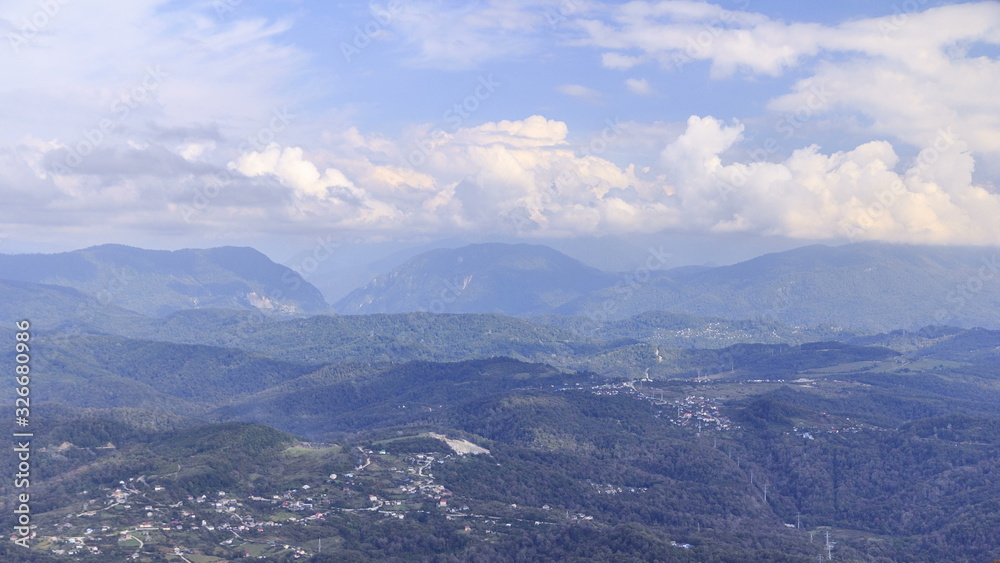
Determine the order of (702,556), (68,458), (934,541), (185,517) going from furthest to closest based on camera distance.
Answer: (68,458)
(934,541)
(185,517)
(702,556)

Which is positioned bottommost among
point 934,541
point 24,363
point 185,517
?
point 934,541

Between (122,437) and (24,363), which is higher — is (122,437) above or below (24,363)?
below

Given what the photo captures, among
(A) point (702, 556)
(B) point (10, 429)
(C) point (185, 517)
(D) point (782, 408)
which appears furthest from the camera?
(D) point (782, 408)

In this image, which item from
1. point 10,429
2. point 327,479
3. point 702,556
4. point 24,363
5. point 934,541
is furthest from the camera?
point 10,429

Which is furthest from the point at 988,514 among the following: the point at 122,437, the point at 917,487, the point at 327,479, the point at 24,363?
the point at 122,437

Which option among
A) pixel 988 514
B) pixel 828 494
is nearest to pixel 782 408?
pixel 828 494

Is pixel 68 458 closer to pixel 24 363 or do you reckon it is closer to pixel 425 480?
pixel 425 480

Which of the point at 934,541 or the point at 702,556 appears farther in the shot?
the point at 934,541

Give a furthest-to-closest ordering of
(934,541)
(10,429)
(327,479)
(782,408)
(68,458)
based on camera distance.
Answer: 1. (782,408)
2. (10,429)
3. (68,458)
4. (327,479)
5. (934,541)

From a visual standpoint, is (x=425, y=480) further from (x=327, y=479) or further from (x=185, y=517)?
(x=185, y=517)
